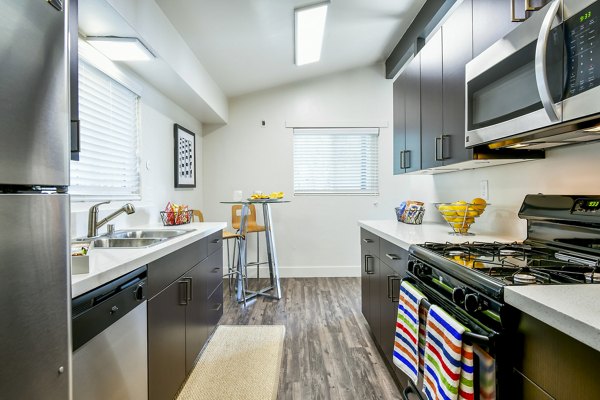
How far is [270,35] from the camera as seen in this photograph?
2832mm

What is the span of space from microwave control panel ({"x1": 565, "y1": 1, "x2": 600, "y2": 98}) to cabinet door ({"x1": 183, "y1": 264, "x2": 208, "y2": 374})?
1913 mm

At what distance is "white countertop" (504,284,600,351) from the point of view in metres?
0.61

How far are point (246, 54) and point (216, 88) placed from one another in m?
0.73

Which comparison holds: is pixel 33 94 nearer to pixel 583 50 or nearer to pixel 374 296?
pixel 583 50

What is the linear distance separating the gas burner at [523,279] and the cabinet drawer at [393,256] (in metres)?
0.69

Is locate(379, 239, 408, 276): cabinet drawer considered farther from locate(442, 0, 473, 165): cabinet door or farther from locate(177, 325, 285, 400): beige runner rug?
locate(177, 325, 285, 400): beige runner rug

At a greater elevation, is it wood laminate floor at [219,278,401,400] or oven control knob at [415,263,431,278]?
oven control knob at [415,263,431,278]

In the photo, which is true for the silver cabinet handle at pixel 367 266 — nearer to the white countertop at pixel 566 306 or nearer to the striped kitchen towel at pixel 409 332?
the striped kitchen towel at pixel 409 332

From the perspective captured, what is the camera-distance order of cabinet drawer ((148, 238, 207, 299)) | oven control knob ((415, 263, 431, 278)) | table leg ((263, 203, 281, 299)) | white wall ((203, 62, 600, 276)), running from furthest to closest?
white wall ((203, 62, 600, 276))
table leg ((263, 203, 281, 299))
cabinet drawer ((148, 238, 207, 299))
oven control knob ((415, 263, 431, 278))

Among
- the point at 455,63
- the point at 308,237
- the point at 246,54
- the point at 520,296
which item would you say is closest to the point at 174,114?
the point at 246,54

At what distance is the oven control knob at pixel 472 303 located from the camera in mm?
932

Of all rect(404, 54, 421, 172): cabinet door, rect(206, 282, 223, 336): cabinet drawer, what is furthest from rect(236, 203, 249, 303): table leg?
rect(404, 54, 421, 172): cabinet door

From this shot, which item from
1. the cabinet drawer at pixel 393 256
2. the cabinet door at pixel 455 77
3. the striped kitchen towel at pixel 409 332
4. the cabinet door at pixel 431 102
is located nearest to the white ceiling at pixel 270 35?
the cabinet door at pixel 431 102

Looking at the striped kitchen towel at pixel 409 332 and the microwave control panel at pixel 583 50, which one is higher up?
the microwave control panel at pixel 583 50
